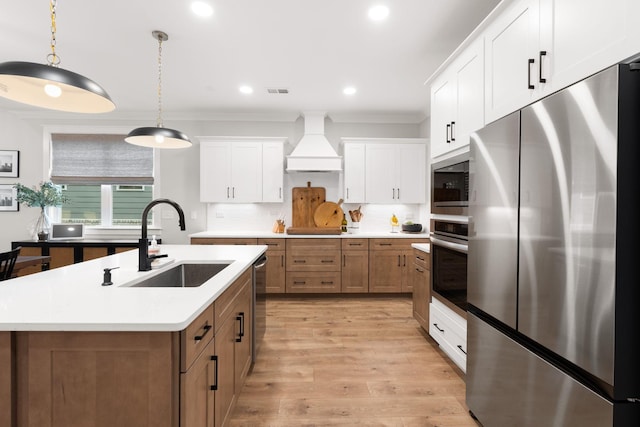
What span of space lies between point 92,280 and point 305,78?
2.91 meters

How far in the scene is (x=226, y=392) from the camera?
64.1 inches

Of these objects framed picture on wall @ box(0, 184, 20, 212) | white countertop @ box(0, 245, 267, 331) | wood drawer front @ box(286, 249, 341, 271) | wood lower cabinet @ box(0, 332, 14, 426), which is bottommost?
wood drawer front @ box(286, 249, 341, 271)

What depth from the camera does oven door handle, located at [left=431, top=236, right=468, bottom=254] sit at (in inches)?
85.9

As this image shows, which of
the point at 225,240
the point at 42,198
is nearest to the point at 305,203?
the point at 225,240

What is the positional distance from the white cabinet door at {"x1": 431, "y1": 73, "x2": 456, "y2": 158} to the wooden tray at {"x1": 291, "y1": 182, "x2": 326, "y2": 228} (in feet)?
8.03

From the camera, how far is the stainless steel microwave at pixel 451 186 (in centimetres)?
Result: 219

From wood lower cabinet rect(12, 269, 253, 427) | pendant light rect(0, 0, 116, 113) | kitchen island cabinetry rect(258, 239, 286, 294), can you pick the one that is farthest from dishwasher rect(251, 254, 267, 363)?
kitchen island cabinetry rect(258, 239, 286, 294)

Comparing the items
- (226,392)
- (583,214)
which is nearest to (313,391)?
(226,392)

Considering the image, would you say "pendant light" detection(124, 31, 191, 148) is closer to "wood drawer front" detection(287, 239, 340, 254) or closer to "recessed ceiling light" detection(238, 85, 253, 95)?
"recessed ceiling light" detection(238, 85, 253, 95)

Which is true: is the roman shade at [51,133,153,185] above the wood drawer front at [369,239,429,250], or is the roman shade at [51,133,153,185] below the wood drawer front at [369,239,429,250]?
above

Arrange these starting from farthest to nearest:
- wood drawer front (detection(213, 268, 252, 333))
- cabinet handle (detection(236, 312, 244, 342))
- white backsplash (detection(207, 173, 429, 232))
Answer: white backsplash (detection(207, 173, 429, 232)) < cabinet handle (detection(236, 312, 244, 342)) < wood drawer front (detection(213, 268, 252, 333))

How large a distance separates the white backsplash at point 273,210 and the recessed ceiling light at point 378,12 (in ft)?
8.80

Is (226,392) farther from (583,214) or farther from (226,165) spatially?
(226,165)

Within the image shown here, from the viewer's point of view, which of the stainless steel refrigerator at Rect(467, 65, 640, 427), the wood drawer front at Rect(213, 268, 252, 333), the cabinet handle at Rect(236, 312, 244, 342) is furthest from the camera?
the cabinet handle at Rect(236, 312, 244, 342)
